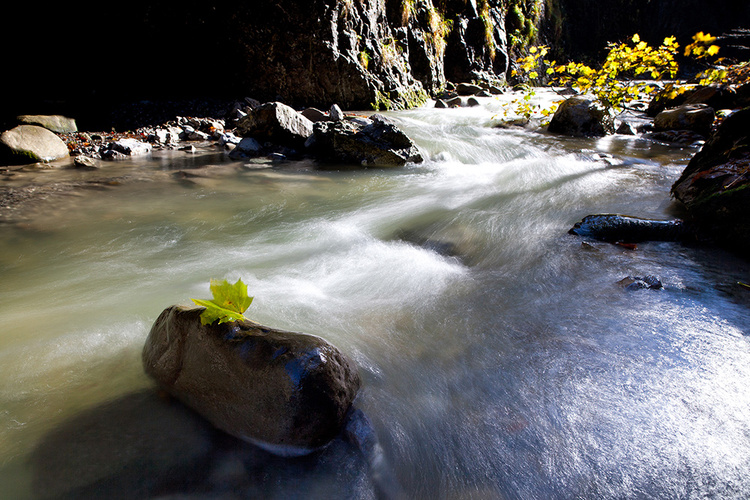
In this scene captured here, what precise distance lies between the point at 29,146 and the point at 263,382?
8.95m

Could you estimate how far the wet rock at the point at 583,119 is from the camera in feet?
34.5

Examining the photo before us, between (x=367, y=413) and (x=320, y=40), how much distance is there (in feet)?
40.9

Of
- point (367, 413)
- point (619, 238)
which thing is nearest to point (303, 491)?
point (367, 413)

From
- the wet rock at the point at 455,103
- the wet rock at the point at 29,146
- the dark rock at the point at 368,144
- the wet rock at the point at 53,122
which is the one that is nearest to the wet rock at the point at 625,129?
the wet rock at the point at 455,103

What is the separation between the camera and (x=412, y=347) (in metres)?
2.40

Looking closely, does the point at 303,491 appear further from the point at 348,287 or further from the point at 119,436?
the point at 348,287

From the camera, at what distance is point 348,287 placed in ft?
10.5

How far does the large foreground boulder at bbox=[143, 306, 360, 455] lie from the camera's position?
1.65 meters

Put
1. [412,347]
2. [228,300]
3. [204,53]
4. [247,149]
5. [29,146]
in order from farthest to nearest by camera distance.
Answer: [204,53] < [247,149] < [29,146] < [412,347] < [228,300]

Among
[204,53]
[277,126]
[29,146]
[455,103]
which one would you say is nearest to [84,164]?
[29,146]

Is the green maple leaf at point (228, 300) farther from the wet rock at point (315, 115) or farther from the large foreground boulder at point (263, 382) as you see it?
the wet rock at point (315, 115)

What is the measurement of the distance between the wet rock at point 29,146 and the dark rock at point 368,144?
5.31 metres

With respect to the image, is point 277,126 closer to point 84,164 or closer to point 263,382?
point 84,164

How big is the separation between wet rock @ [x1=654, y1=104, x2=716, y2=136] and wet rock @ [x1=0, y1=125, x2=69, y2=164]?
14.8 metres
